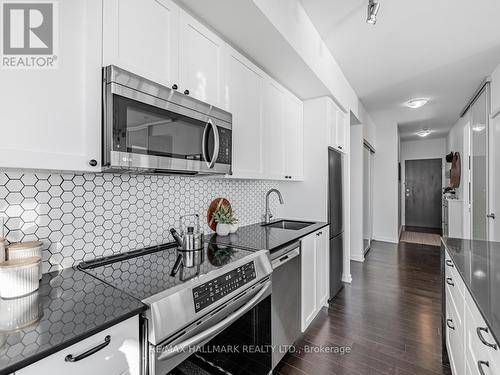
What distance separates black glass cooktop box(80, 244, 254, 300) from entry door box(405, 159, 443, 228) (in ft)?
27.1

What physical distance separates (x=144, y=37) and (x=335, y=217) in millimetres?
2623

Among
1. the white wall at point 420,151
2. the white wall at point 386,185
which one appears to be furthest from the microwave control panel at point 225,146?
the white wall at point 420,151

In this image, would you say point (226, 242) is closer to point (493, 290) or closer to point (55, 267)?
point (55, 267)

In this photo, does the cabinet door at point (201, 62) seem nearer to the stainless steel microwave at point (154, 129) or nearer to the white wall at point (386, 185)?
the stainless steel microwave at point (154, 129)

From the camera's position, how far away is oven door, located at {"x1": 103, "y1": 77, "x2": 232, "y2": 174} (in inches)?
42.6

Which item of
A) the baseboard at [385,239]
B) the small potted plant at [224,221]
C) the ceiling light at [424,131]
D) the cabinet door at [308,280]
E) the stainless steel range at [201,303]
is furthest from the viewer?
the ceiling light at [424,131]

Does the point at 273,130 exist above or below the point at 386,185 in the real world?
above

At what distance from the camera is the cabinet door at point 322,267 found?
246 centimetres

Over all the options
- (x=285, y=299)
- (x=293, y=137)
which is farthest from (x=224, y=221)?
(x=293, y=137)

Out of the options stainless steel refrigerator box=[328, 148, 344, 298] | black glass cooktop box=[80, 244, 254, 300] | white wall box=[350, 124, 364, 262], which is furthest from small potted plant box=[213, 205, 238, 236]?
white wall box=[350, 124, 364, 262]

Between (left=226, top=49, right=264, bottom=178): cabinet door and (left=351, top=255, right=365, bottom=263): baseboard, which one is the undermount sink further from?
(left=351, top=255, right=365, bottom=263): baseboard

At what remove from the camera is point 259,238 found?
6.56 ft

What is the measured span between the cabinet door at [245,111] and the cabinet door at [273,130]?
10 cm

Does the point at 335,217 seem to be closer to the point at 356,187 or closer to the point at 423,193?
the point at 356,187
